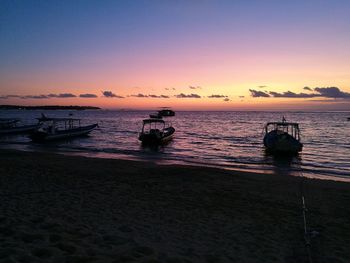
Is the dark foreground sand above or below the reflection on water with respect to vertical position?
above

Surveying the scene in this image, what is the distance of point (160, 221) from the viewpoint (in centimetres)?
809

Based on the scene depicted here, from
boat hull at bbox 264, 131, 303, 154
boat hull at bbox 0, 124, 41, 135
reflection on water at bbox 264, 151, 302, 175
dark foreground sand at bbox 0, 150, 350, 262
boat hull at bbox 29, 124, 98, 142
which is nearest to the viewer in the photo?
dark foreground sand at bbox 0, 150, 350, 262

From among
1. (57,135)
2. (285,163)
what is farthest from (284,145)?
(57,135)

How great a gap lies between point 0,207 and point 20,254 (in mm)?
3454

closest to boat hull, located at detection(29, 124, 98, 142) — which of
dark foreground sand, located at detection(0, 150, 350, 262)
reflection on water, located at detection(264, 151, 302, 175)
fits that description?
dark foreground sand, located at detection(0, 150, 350, 262)

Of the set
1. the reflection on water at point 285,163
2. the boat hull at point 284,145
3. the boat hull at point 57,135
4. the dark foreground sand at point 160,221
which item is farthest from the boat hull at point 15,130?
the boat hull at point 284,145

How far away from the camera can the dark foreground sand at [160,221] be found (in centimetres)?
601

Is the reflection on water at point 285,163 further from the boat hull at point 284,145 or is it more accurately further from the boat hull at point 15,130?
the boat hull at point 15,130

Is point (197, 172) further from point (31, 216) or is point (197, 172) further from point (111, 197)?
point (31, 216)

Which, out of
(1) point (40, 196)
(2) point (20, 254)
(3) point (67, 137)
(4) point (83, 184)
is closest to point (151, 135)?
(3) point (67, 137)

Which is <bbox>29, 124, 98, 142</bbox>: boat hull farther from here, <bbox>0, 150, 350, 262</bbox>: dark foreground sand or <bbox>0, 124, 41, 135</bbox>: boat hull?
<bbox>0, 150, 350, 262</bbox>: dark foreground sand

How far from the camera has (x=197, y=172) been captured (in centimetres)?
1758

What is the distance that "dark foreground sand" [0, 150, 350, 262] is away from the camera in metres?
6.01

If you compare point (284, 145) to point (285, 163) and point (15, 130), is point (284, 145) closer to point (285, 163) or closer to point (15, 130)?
point (285, 163)
